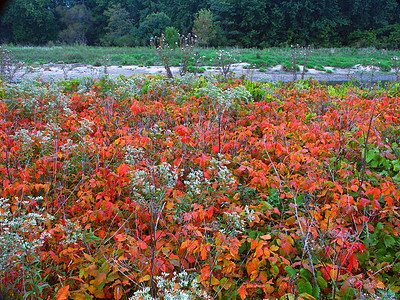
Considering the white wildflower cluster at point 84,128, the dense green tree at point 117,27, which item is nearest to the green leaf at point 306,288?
the white wildflower cluster at point 84,128

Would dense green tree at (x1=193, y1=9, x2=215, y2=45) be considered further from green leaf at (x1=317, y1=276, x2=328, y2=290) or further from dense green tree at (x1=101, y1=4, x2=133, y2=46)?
green leaf at (x1=317, y1=276, x2=328, y2=290)

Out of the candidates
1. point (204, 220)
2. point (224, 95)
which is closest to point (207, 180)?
point (204, 220)

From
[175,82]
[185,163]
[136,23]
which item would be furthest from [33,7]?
[185,163]

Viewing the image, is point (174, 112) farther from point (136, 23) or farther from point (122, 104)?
point (136, 23)

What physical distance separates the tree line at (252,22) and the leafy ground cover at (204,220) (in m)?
34.0

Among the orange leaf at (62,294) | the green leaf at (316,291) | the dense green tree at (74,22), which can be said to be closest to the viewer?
the orange leaf at (62,294)

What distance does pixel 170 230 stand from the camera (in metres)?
1.99

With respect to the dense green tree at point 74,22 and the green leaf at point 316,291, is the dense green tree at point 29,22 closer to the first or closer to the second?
the dense green tree at point 74,22

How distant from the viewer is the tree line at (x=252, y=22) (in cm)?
3597

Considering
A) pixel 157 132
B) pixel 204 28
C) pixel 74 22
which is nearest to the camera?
pixel 157 132

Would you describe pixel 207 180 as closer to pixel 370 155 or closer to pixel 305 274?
pixel 305 274

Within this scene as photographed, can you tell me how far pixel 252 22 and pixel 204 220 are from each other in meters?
39.6

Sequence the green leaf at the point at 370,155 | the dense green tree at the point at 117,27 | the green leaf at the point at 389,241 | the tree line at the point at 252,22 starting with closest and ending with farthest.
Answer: the green leaf at the point at 389,241
the green leaf at the point at 370,155
the tree line at the point at 252,22
the dense green tree at the point at 117,27

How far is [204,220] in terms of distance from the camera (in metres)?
1.92
